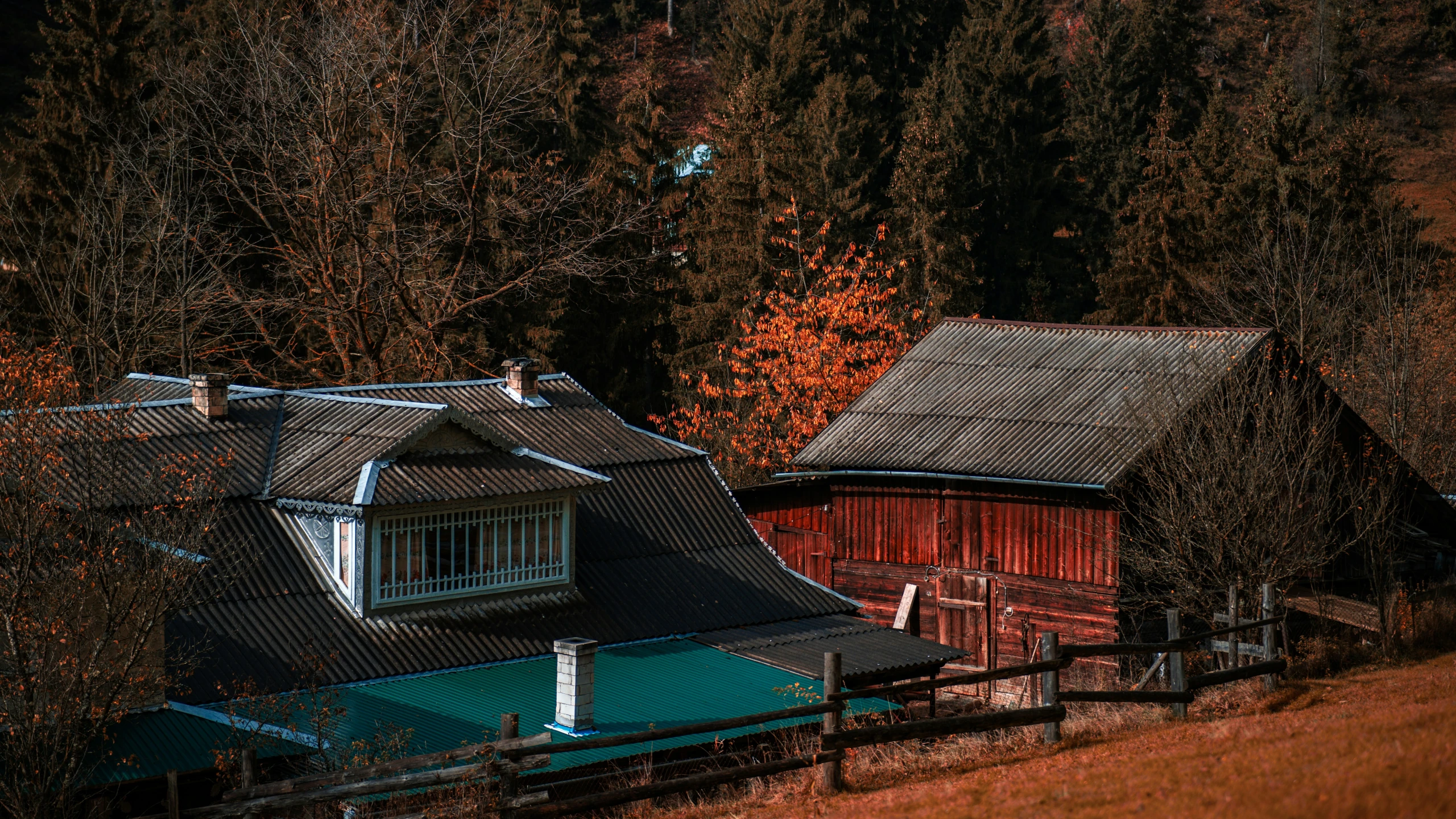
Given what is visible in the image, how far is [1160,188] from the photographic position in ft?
175

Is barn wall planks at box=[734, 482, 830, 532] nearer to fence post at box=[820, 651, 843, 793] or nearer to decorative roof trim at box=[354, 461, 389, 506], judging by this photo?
decorative roof trim at box=[354, 461, 389, 506]

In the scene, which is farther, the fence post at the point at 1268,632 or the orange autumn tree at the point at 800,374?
the orange autumn tree at the point at 800,374

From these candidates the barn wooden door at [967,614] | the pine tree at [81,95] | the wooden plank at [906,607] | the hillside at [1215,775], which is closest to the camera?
the hillside at [1215,775]

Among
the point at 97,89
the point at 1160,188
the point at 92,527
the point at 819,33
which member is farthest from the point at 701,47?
the point at 92,527

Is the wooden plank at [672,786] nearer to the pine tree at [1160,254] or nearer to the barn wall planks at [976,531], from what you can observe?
the barn wall planks at [976,531]

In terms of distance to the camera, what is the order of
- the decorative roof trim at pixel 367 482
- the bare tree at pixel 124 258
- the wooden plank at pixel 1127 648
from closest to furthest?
the wooden plank at pixel 1127 648 → the decorative roof trim at pixel 367 482 → the bare tree at pixel 124 258

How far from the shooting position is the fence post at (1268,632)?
64.0 feet

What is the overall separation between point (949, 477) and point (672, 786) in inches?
524

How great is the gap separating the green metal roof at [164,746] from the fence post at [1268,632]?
13.5 meters

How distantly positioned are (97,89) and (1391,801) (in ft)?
143

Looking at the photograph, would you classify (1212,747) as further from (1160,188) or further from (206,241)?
(1160,188)

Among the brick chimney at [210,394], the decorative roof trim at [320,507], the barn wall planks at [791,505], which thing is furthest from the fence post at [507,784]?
the barn wall planks at [791,505]

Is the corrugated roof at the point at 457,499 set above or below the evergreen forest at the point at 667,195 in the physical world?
below

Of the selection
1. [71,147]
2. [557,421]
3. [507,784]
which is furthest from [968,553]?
[71,147]
